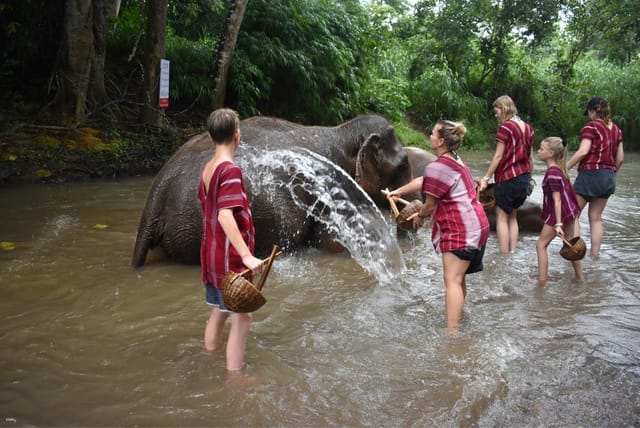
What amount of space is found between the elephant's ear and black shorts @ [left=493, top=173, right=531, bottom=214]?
4.27 feet

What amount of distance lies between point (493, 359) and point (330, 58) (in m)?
10.9

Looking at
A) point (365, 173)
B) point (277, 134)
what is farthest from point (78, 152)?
point (365, 173)

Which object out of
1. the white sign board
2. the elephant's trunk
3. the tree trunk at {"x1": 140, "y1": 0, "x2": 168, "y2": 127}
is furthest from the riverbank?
the elephant's trunk

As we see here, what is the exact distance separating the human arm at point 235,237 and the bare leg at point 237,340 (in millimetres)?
412

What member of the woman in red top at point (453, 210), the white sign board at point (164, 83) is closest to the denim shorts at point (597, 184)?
the woman in red top at point (453, 210)

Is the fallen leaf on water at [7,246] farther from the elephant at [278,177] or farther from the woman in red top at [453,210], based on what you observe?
the woman in red top at [453,210]

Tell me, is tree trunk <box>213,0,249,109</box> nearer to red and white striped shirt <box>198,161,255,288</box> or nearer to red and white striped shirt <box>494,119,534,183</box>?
red and white striped shirt <box>494,119,534,183</box>

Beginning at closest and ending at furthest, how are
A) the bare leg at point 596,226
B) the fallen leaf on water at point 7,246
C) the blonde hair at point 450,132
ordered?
the blonde hair at point 450,132 < the fallen leaf on water at point 7,246 < the bare leg at point 596,226

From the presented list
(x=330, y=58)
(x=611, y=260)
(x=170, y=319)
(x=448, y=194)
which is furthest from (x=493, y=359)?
(x=330, y=58)

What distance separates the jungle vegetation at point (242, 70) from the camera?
10.4 meters

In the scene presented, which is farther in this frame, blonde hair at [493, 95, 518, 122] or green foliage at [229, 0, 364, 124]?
green foliage at [229, 0, 364, 124]

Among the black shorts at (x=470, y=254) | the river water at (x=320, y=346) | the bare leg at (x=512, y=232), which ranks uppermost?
the black shorts at (x=470, y=254)

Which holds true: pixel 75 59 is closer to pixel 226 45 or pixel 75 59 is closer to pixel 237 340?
pixel 226 45

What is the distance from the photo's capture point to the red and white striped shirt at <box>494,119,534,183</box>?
238 inches
